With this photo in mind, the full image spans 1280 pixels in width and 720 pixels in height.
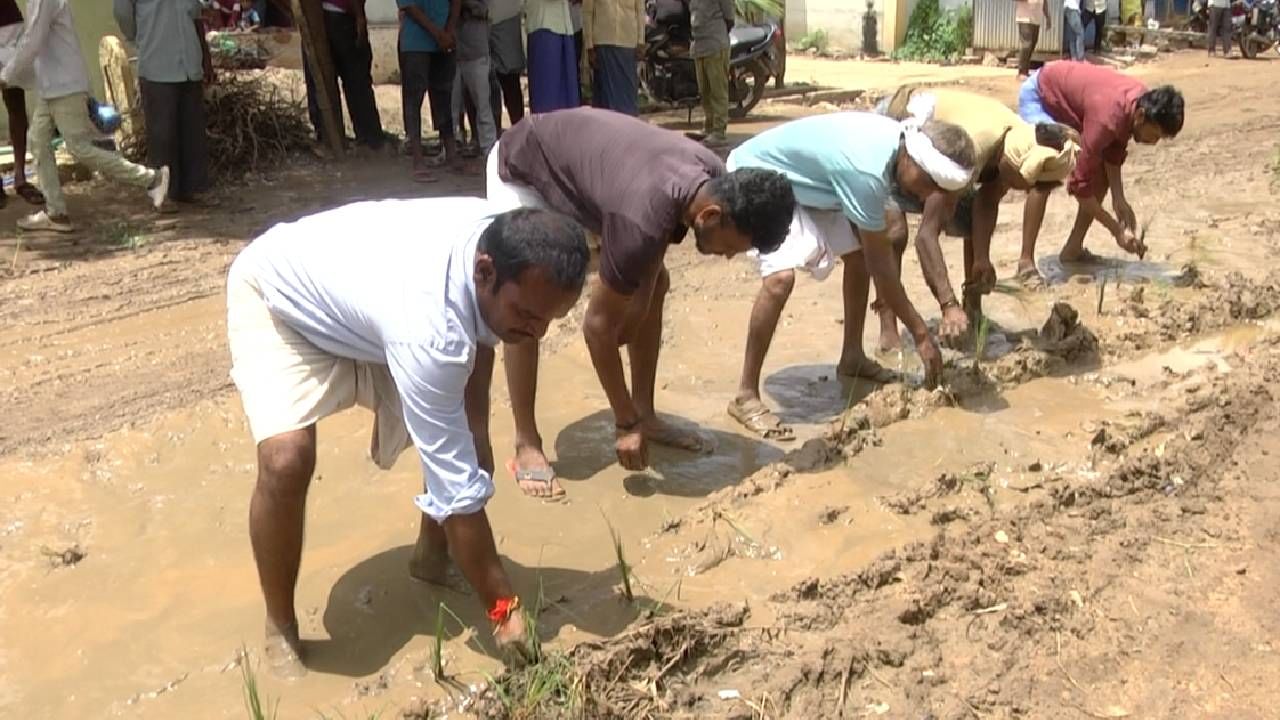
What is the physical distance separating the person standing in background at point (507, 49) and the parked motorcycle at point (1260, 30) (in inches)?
483

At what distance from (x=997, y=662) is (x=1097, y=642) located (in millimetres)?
288

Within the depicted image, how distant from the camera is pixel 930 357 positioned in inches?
173

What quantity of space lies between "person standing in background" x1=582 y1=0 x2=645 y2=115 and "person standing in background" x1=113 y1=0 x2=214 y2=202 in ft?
8.78

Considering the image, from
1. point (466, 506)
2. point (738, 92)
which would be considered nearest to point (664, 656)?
point (466, 506)

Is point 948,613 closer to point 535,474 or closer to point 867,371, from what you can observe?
point 535,474

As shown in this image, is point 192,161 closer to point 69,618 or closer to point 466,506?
point 69,618

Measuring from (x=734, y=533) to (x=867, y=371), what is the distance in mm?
1441

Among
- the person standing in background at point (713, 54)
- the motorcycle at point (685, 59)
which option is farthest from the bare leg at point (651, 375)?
the motorcycle at point (685, 59)

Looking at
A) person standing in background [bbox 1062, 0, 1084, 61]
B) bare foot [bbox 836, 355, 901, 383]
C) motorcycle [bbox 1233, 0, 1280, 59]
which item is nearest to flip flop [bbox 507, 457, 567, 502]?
bare foot [bbox 836, 355, 901, 383]

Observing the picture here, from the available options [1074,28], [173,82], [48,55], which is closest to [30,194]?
[48,55]

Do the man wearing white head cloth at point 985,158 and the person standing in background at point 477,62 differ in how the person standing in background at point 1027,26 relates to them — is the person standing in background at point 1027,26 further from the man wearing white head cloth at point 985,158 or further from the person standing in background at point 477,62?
the man wearing white head cloth at point 985,158

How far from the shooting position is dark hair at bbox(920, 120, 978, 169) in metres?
4.11

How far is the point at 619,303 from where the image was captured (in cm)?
347

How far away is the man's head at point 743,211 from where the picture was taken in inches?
127
